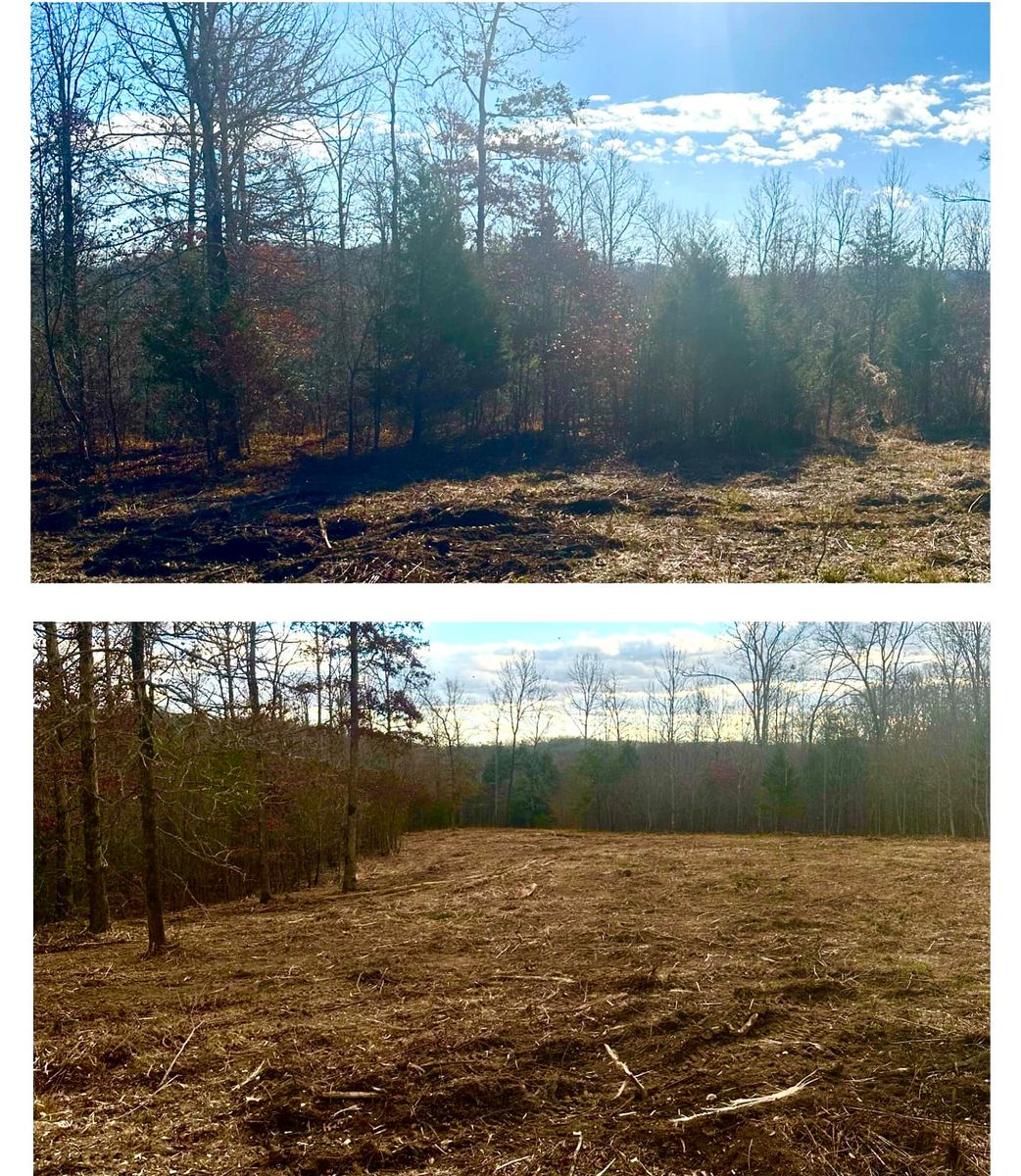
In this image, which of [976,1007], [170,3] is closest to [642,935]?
[976,1007]

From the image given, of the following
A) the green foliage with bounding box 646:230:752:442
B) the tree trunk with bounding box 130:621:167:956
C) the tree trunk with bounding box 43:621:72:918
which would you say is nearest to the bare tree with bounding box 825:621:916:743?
→ the green foliage with bounding box 646:230:752:442

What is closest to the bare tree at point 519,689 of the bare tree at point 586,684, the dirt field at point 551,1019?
the bare tree at point 586,684

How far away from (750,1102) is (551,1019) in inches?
29.5

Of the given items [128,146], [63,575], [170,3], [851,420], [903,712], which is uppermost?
→ [170,3]

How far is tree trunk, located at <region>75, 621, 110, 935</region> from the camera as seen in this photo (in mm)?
3746

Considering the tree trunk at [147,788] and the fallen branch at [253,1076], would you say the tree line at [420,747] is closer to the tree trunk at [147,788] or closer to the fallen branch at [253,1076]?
the tree trunk at [147,788]

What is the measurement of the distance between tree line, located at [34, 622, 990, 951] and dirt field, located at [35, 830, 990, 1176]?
0.16 metres

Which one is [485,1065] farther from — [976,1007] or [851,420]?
[851,420]

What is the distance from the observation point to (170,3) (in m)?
4.44

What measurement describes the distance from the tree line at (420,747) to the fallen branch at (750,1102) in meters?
1.04

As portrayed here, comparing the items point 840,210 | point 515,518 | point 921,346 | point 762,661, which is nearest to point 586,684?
point 762,661

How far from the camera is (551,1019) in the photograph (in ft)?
11.3

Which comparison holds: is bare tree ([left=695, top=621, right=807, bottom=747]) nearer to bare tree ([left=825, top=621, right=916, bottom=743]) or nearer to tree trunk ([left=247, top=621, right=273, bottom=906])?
bare tree ([left=825, top=621, right=916, bottom=743])

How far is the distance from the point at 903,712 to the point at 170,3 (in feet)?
15.6
